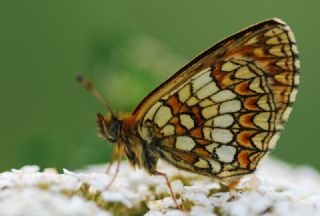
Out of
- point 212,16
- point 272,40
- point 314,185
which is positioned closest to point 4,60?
point 212,16

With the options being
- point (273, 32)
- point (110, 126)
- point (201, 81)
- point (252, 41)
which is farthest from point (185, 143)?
point (273, 32)

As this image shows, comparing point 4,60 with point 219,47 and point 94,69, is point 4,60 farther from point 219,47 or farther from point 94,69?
point 219,47

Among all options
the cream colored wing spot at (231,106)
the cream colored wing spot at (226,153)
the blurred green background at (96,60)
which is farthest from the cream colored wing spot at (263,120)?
the blurred green background at (96,60)

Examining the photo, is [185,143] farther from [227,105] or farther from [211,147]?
[227,105]

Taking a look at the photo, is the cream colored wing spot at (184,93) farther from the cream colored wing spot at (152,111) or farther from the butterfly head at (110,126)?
the butterfly head at (110,126)

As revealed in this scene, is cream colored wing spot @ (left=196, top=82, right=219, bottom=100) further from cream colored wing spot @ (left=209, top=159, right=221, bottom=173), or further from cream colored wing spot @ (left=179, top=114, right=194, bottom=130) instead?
cream colored wing spot @ (left=209, top=159, right=221, bottom=173)

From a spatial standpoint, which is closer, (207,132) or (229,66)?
(229,66)
